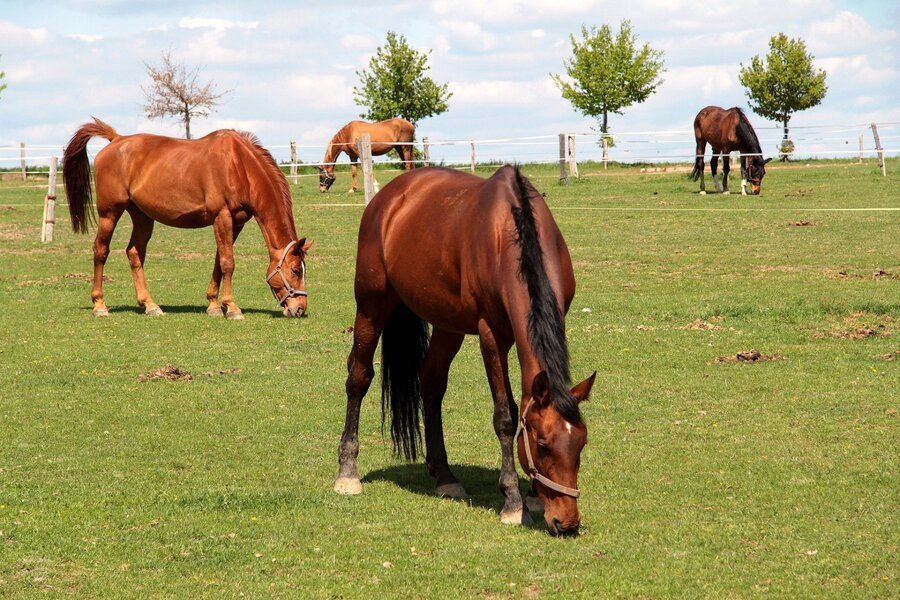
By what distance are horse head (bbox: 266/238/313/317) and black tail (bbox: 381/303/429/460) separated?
6615 millimetres

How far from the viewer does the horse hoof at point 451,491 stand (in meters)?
7.21

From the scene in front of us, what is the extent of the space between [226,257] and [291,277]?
4.78ft

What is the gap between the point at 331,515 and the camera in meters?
6.75

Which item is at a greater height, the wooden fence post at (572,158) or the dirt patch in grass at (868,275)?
the wooden fence post at (572,158)

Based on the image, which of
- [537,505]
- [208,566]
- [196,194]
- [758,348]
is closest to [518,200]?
[537,505]

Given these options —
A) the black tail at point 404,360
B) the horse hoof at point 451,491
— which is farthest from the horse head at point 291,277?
the horse hoof at point 451,491

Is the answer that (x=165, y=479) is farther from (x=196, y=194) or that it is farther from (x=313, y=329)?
(x=196, y=194)

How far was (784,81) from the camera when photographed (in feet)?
171

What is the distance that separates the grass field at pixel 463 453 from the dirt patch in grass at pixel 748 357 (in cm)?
24

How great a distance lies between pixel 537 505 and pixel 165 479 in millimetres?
2592

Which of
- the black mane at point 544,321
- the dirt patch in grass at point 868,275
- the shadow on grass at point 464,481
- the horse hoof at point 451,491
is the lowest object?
the shadow on grass at point 464,481

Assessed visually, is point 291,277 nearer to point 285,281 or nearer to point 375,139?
point 285,281

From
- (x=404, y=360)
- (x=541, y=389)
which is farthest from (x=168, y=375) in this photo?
(x=541, y=389)

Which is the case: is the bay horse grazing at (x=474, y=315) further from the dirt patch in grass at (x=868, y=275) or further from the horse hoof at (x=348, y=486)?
the dirt patch in grass at (x=868, y=275)
